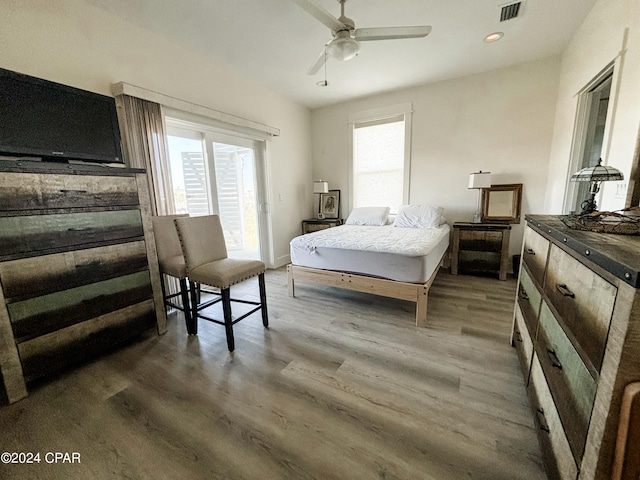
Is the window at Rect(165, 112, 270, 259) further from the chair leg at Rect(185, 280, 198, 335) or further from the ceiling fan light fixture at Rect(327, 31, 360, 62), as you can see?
the ceiling fan light fixture at Rect(327, 31, 360, 62)

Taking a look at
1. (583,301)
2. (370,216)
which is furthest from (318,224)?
(583,301)

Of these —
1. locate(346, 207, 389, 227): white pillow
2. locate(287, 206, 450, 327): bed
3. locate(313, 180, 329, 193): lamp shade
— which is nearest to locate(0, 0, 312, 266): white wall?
locate(313, 180, 329, 193): lamp shade

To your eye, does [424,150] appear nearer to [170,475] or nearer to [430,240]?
[430,240]

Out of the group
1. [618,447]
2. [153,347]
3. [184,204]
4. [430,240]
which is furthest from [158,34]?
[618,447]

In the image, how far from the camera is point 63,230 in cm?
162

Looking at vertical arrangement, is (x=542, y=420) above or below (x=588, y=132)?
below

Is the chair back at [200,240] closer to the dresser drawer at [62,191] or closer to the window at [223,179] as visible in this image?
the dresser drawer at [62,191]

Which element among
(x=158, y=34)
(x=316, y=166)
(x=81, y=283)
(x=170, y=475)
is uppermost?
(x=158, y=34)

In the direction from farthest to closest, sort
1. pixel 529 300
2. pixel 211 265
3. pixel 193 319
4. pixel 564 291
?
pixel 193 319 → pixel 211 265 → pixel 529 300 → pixel 564 291

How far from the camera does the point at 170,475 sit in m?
1.08

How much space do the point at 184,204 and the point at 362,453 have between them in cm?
290

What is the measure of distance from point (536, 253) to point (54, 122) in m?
3.16

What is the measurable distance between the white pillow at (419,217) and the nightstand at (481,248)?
0.29m

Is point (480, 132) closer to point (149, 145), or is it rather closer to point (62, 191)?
point (149, 145)
